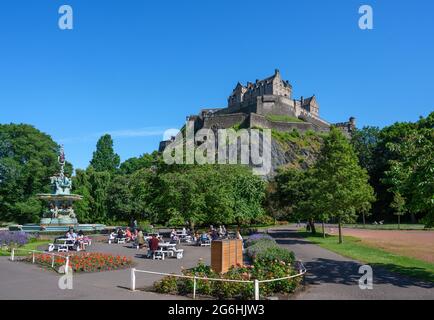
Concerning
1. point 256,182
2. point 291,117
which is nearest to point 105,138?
point 291,117

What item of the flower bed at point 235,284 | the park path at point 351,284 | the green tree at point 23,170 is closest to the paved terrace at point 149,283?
the park path at point 351,284

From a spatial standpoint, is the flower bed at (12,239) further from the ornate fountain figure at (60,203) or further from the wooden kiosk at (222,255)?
the wooden kiosk at (222,255)

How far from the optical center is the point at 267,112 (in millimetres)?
108312

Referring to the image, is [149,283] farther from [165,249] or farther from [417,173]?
[417,173]

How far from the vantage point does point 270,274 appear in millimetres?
12508

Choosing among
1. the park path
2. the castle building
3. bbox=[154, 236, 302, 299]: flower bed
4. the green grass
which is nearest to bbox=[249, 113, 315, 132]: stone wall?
the castle building

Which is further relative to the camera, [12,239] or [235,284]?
[12,239]

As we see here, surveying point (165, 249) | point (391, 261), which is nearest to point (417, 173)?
point (391, 261)

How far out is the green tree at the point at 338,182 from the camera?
31.9 meters

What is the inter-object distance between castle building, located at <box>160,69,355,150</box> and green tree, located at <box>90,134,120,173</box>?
25083 millimetres

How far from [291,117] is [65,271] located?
103937mm

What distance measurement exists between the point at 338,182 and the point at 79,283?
24.3 meters

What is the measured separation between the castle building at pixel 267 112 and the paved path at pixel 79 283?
7740 centimetres

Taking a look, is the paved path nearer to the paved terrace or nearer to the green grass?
the paved terrace
